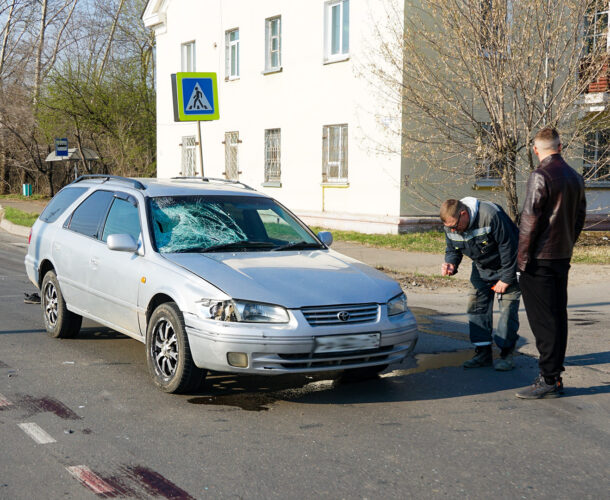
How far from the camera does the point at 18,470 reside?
13.9 ft

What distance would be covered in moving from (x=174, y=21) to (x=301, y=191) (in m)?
10.6

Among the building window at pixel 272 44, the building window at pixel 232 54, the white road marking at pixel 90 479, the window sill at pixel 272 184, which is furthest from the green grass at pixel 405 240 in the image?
the white road marking at pixel 90 479

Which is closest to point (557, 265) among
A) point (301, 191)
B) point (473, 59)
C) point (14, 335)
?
point (14, 335)

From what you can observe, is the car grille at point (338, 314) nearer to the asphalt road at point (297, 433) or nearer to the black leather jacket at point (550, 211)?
the asphalt road at point (297, 433)

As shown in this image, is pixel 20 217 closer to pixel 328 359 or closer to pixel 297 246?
pixel 297 246

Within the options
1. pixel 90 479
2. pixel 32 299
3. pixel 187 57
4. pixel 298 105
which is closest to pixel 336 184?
pixel 298 105

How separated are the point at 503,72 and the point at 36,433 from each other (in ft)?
38.0

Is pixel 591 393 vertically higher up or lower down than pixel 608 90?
lower down

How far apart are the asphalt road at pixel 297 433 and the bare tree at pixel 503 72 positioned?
27.2 feet

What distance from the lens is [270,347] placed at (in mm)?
5262

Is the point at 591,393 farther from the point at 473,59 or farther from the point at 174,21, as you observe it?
the point at 174,21

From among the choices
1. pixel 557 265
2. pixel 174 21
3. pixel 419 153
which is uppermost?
pixel 174 21

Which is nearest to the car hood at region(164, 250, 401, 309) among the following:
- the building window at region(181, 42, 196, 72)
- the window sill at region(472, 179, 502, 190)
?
the window sill at region(472, 179, 502, 190)

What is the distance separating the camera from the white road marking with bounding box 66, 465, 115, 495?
3969 millimetres
